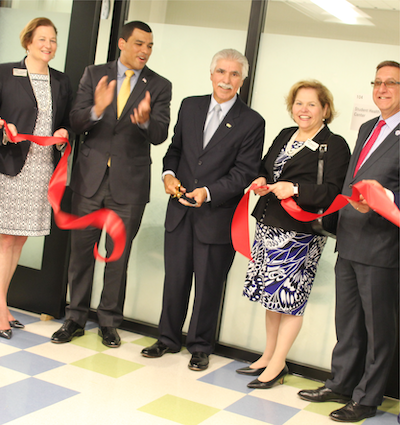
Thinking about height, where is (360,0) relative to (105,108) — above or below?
above

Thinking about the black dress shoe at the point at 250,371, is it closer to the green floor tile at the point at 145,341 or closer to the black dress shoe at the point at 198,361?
the black dress shoe at the point at 198,361

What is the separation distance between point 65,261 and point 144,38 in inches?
69.6

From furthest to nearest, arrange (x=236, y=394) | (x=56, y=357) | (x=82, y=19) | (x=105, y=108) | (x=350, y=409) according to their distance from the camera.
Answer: (x=82, y=19) → (x=105, y=108) → (x=56, y=357) → (x=236, y=394) → (x=350, y=409)

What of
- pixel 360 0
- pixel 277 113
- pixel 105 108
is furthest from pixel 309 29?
pixel 105 108

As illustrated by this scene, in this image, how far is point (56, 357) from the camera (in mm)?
3277

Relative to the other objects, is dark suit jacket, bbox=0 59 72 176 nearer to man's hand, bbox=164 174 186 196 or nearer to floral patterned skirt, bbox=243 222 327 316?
man's hand, bbox=164 174 186 196

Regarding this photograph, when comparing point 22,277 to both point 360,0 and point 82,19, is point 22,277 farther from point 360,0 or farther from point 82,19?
point 360,0

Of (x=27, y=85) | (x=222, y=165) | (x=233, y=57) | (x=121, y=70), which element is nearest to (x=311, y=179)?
(x=222, y=165)

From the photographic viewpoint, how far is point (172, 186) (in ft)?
11.0

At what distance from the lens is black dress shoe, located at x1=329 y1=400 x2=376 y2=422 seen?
9.30 ft

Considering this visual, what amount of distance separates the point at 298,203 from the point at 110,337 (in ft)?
5.30

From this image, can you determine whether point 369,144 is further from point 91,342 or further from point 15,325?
point 15,325

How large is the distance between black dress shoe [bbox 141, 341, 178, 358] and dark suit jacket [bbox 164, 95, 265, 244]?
0.80 m

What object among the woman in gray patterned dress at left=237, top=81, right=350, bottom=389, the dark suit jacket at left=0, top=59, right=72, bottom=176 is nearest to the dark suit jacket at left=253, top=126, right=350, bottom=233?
the woman in gray patterned dress at left=237, top=81, right=350, bottom=389
